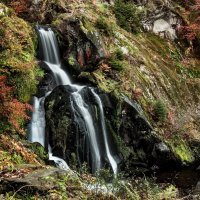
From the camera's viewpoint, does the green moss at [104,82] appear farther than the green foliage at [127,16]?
No

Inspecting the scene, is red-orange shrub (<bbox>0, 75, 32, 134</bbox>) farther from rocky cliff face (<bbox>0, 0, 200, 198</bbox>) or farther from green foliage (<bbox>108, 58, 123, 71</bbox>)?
green foliage (<bbox>108, 58, 123, 71</bbox>)

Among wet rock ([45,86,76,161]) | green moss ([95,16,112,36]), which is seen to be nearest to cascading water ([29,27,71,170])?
wet rock ([45,86,76,161])

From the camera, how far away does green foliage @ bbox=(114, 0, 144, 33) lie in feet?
57.2

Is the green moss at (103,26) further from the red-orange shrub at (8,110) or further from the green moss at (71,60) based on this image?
the red-orange shrub at (8,110)

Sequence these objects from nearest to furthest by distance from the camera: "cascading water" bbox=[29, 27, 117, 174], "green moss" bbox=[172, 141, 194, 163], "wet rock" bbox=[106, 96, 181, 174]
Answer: "cascading water" bbox=[29, 27, 117, 174] → "wet rock" bbox=[106, 96, 181, 174] → "green moss" bbox=[172, 141, 194, 163]

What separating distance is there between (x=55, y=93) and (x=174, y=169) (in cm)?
464

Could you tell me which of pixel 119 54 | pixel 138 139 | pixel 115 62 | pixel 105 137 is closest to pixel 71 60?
pixel 115 62

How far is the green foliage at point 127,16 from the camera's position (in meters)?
17.4

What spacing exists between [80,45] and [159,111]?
3.63m

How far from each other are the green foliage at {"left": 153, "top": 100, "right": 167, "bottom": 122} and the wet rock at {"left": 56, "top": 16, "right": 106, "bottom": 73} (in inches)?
99.2

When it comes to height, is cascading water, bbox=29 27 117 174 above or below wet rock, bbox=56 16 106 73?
below

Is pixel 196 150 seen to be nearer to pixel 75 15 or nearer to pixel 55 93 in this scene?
pixel 55 93

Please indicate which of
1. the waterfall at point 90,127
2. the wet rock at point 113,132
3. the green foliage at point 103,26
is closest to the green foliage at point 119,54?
the green foliage at point 103,26

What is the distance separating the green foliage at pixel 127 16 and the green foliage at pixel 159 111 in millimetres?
4848
